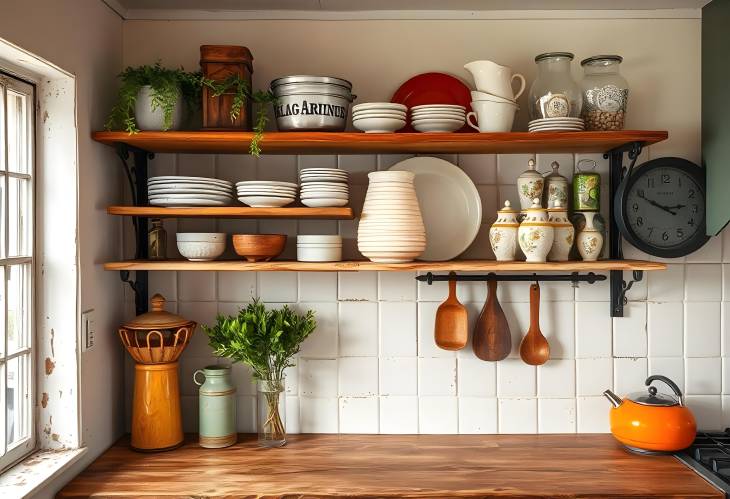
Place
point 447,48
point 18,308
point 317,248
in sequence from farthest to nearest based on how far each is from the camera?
point 447,48
point 317,248
point 18,308

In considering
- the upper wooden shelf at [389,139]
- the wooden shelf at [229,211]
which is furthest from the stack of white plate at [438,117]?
the wooden shelf at [229,211]

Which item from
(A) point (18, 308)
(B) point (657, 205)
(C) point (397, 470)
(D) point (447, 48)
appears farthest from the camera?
(D) point (447, 48)

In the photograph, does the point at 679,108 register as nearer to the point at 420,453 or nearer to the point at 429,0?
the point at 429,0

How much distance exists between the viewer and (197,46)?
86.6 inches

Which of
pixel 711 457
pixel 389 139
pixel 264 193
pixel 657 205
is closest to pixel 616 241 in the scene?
pixel 657 205

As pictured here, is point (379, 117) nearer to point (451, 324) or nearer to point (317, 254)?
point (317, 254)

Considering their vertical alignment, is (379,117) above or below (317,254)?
above

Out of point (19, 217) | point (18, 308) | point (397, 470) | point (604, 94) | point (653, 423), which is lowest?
point (397, 470)

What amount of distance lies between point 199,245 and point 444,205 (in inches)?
30.1

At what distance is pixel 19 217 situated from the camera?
1729 millimetres

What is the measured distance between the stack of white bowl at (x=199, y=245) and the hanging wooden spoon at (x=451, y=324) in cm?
73

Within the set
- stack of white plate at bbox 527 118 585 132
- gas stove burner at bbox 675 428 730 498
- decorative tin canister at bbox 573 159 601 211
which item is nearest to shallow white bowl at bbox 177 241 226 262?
stack of white plate at bbox 527 118 585 132

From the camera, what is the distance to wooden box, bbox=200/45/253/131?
6.47 ft

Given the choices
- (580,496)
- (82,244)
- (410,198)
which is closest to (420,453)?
(580,496)
